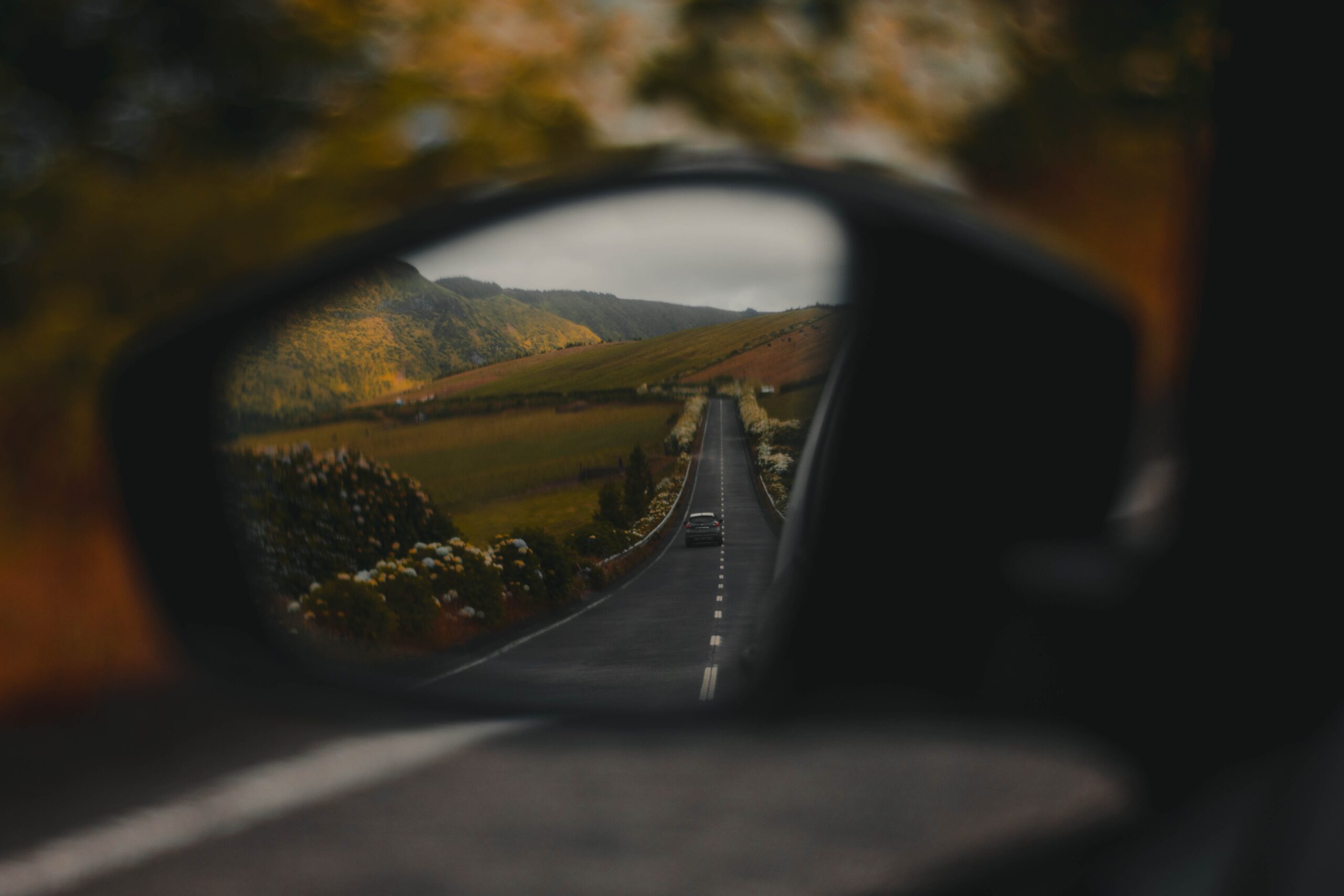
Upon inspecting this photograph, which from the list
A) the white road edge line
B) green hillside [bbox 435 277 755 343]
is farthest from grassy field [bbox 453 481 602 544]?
the white road edge line

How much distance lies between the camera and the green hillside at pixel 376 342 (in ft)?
4.33

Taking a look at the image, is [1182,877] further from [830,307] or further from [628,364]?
[628,364]

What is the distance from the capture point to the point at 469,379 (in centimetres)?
131

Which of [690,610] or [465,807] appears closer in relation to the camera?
[690,610]

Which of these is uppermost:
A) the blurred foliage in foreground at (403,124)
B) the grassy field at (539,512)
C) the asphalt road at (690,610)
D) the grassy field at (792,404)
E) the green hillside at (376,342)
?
the blurred foliage in foreground at (403,124)

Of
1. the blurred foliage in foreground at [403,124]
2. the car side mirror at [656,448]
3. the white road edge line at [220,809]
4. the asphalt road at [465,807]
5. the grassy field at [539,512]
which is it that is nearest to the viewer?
the car side mirror at [656,448]

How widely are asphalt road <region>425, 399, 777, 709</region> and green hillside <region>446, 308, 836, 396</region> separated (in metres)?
0.07

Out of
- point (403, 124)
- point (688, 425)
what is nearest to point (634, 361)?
point (688, 425)

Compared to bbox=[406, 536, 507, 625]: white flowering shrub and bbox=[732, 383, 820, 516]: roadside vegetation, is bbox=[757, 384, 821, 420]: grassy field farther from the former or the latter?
bbox=[406, 536, 507, 625]: white flowering shrub

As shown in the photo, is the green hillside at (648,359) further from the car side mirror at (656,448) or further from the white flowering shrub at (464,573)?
the white flowering shrub at (464,573)

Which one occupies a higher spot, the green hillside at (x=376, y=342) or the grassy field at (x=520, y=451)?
the green hillside at (x=376, y=342)

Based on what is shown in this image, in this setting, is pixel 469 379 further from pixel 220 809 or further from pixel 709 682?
pixel 220 809

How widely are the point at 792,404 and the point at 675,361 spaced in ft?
0.51

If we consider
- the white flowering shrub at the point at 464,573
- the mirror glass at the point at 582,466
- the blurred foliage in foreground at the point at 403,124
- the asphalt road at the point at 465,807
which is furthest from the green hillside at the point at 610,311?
the blurred foliage in foreground at the point at 403,124
